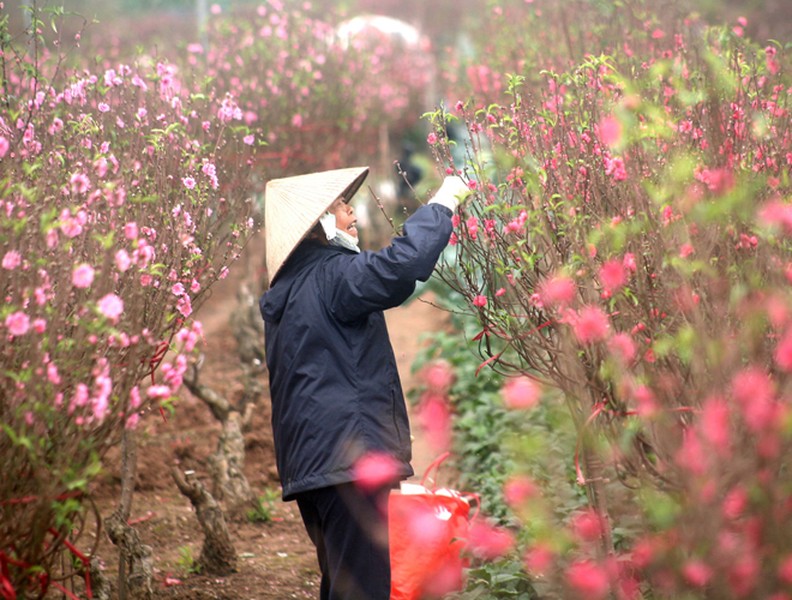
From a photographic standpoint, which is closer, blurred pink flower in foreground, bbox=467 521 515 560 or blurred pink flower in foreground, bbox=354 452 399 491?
blurred pink flower in foreground, bbox=354 452 399 491

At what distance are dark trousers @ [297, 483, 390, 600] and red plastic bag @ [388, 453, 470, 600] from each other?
1.96 feet

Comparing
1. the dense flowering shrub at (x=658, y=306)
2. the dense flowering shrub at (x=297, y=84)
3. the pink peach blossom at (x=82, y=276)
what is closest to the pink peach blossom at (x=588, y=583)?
the dense flowering shrub at (x=658, y=306)

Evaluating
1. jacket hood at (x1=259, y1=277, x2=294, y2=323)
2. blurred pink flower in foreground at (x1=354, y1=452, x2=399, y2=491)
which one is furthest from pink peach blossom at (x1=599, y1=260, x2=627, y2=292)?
jacket hood at (x1=259, y1=277, x2=294, y2=323)

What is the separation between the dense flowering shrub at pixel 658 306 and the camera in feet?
8.25

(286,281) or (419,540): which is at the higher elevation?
(286,281)

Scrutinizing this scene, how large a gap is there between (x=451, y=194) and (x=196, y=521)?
3.27m

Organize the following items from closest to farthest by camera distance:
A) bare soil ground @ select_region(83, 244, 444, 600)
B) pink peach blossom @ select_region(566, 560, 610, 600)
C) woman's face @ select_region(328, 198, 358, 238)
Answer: pink peach blossom @ select_region(566, 560, 610, 600) → woman's face @ select_region(328, 198, 358, 238) → bare soil ground @ select_region(83, 244, 444, 600)

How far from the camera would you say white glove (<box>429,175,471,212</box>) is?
3.90 metres

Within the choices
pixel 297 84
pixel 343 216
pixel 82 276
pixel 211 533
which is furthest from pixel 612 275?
pixel 297 84

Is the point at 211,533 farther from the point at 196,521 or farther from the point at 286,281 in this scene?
the point at 286,281

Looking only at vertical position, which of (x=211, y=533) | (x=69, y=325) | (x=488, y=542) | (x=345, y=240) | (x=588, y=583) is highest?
(x=345, y=240)

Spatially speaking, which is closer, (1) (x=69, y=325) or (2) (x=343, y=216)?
(1) (x=69, y=325)

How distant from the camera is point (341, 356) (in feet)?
13.1

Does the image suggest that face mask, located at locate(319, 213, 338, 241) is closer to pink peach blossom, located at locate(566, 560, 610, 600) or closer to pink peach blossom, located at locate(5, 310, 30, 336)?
pink peach blossom, located at locate(5, 310, 30, 336)
